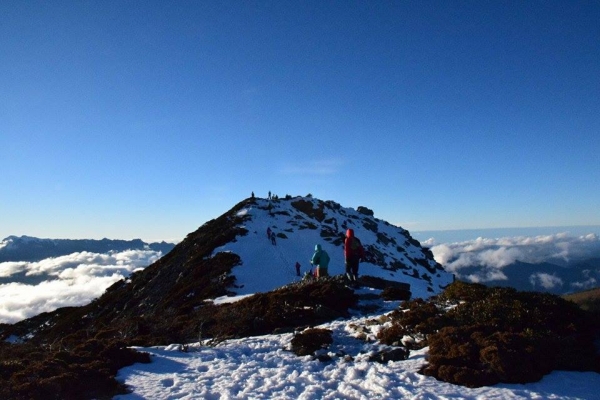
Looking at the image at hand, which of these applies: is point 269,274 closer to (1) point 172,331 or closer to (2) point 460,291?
(1) point 172,331

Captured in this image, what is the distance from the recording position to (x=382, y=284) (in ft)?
70.3

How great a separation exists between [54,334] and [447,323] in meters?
39.1

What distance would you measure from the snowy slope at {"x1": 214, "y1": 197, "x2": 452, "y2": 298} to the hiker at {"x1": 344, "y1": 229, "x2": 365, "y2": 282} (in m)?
12.3

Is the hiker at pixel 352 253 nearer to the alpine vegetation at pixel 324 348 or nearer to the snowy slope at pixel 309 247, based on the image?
the alpine vegetation at pixel 324 348

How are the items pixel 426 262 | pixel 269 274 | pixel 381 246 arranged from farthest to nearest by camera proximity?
pixel 426 262, pixel 381 246, pixel 269 274

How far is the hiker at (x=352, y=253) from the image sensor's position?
64.0 ft

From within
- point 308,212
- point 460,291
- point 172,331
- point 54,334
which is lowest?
point 54,334

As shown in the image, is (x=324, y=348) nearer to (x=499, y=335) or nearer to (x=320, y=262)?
(x=499, y=335)

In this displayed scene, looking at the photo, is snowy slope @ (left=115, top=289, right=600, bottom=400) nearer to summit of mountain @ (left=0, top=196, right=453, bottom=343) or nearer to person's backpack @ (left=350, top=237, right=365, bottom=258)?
summit of mountain @ (left=0, top=196, right=453, bottom=343)

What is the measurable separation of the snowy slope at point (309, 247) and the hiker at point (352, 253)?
486 inches

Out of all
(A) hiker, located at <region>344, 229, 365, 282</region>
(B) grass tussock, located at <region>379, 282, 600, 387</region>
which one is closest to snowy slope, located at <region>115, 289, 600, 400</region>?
(B) grass tussock, located at <region>379, 282, 600, 387</region>

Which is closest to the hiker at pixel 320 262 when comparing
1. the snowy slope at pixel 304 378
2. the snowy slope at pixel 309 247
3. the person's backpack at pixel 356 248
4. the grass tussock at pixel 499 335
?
the person's backpack at pixel 356 248

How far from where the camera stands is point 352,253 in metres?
19.6

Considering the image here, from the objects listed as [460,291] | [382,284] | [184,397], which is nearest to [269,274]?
[382,284]
